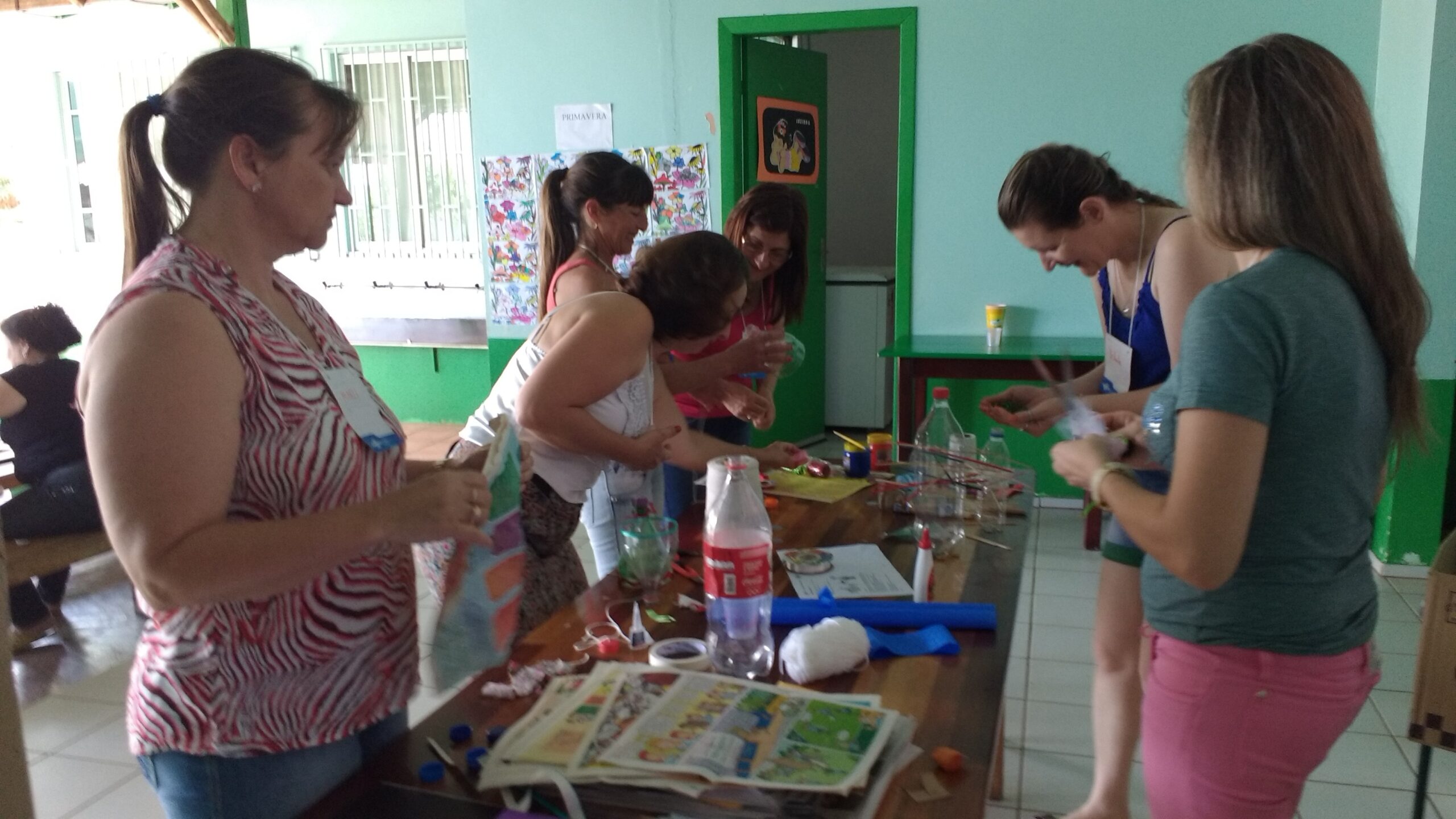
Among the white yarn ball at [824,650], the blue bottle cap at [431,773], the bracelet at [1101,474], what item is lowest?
the blue bottle cap at [431,773]

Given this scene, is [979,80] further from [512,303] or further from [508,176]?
[512,303]

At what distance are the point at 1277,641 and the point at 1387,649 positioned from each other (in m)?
2.39

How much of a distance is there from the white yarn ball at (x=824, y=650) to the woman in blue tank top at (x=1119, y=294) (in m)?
0.81

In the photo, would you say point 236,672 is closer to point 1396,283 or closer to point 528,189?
point 1396,283

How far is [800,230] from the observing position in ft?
9.94

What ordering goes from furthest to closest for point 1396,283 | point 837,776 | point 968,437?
point 968,437 < point 1396,283 < point 837,776

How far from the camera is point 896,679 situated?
1.28 metres

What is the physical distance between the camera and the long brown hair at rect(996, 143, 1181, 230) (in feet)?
6.43

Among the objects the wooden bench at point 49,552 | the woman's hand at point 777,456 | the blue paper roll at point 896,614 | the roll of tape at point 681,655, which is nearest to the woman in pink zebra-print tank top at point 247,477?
the roll of tape at point 681,655

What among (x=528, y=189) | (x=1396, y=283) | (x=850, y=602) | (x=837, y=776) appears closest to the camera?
(x=837, y=776)

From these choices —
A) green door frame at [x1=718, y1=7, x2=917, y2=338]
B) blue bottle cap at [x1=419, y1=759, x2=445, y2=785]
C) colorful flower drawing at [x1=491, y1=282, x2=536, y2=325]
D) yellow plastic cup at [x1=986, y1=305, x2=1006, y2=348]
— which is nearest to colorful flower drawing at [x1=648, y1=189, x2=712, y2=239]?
green door frame at [x1=718, y1=7, x2=917, y2=338]

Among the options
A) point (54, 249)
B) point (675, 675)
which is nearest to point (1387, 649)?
point (675, 675)

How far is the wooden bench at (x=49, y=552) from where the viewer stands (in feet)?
10.2

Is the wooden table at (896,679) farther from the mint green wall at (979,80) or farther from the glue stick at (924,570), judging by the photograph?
the mint green wall at (979,80)
